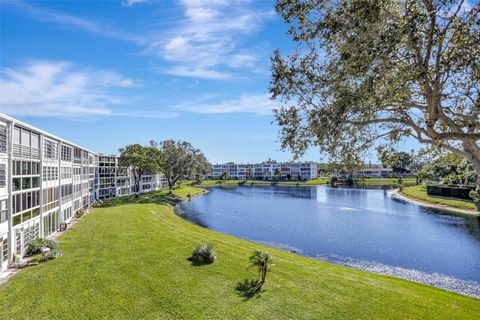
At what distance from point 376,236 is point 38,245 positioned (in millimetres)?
38306

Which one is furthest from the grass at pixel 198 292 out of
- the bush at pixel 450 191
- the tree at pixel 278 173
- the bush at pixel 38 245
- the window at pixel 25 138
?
the tree at pixel 278 173

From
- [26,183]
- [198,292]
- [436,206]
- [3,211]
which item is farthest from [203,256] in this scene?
[436,206]

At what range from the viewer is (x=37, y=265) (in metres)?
23.4

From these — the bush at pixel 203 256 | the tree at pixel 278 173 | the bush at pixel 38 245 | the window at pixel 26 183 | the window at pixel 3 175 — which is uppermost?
the window at pixel 3 175

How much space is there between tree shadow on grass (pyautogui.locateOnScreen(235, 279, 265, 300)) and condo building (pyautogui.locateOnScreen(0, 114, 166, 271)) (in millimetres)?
16195

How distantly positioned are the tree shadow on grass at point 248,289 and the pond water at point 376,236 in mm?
13043

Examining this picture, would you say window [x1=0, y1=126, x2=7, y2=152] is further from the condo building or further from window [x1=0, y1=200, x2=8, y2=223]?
window [x1=0, y1=200, x2=8, y2=223]

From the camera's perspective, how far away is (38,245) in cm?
2630

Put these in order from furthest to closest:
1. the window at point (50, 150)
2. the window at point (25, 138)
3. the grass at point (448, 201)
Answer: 1. the grass at point (448, 201)
2. the window at point (50, 150)
3. the window at point (25, 138)

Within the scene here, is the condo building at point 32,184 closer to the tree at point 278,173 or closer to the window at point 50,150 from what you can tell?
the window at point 50,150

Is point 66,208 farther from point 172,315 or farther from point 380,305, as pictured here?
point 380,305

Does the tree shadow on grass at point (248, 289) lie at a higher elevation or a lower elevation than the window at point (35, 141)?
lower

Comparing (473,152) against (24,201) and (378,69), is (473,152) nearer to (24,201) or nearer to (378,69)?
(378,69)

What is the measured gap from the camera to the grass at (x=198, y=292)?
17.1 m
